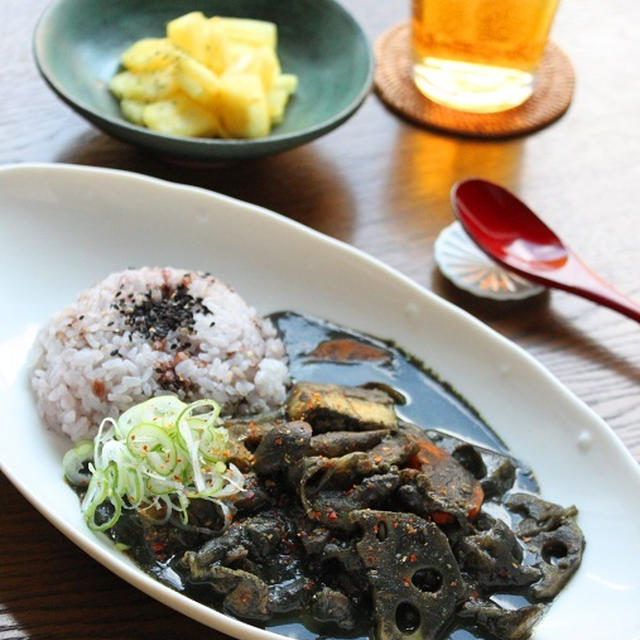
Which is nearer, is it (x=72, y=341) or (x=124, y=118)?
(x=72, y=341)

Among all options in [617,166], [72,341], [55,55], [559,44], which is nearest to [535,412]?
[72,341]

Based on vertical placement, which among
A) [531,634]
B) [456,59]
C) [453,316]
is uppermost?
[456,59]

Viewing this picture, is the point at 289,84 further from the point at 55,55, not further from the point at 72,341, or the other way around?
the point at 72,341

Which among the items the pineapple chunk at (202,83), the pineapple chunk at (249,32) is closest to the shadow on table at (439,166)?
the pineapple chunk at (202,83)

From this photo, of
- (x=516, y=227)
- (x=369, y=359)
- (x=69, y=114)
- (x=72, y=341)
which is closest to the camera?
(x=72, y=341)

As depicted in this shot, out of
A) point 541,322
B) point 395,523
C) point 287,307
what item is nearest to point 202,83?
point 287,307

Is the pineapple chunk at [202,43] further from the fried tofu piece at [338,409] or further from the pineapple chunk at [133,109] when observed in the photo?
the fried tofu piece at [338,409]

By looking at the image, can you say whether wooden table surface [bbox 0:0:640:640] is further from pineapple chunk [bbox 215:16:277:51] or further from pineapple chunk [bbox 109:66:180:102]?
pineapple chunk [bbox 215:16:277:51]
